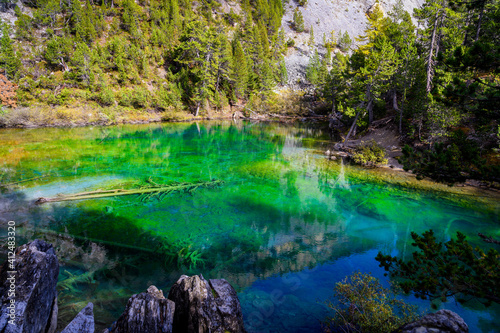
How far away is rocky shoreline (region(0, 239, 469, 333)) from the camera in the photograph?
3.38 m

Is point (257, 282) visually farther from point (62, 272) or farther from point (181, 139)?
point (181, 139)

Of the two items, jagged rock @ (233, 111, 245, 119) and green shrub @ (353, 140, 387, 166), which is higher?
jagged rock @ (233, 111, 245, 119)

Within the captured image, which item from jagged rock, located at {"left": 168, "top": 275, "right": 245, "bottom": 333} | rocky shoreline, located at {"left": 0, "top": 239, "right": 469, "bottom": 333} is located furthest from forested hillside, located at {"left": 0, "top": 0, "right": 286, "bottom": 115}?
jagged rock, located at {"left": 168, "top": 275, "right": 245, "bottom": 333}

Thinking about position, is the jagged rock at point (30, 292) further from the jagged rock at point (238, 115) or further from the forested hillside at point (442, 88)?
the jagged rock at point (238, 115)

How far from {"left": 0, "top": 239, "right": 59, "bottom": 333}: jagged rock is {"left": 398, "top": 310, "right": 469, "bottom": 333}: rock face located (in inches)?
228

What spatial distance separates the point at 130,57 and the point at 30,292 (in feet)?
186

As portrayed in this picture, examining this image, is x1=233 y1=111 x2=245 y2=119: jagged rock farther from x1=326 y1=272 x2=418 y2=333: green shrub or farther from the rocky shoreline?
the rocky shoreline

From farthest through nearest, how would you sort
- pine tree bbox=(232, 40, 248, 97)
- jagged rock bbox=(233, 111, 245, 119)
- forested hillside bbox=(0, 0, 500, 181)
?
1. pine tree bbox=(232, 40, 248, 97)
2. jagged rock bbox=(233, 111, 245, 119)
3. forested hillside bbox=(0, 0, 500, 181)

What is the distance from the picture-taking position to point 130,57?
4909 centimetres

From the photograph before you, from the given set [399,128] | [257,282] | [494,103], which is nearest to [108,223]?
[257,282]

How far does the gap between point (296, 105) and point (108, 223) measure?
55395 mm

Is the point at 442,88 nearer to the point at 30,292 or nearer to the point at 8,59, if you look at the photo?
the point at 30,292

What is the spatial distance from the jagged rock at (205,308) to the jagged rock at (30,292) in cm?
212

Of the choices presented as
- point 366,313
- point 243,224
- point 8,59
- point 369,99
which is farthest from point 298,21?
point 366,313
